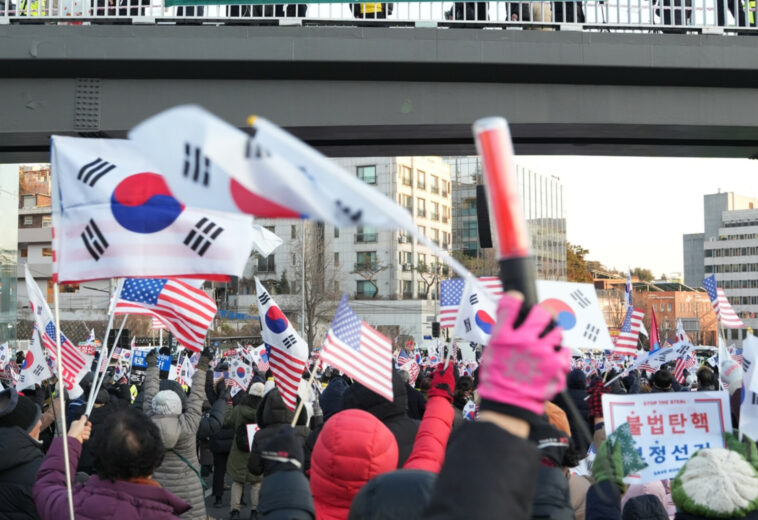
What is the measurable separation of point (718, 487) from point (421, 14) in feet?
29.0

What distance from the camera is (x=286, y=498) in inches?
122

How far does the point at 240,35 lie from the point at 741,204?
203 metres

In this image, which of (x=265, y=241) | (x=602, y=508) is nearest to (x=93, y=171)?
(x=602, y=508)

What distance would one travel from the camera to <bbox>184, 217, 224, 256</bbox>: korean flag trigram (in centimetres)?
555

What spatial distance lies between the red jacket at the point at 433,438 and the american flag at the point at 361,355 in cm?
159

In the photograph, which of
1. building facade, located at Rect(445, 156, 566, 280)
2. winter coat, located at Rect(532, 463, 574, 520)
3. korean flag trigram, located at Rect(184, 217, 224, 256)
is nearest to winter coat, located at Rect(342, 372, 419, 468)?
korean flag trigram, located at Rect(184, 217, 224, 256)

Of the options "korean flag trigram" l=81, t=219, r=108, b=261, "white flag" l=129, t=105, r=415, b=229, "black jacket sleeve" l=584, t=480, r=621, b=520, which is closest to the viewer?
"white flag" l=129, t=105, r=415, b=229

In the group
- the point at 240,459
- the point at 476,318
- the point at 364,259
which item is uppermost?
the point at 364,259

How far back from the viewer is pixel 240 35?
1085 centimetres

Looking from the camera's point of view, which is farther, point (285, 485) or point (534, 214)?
point (534, 214)

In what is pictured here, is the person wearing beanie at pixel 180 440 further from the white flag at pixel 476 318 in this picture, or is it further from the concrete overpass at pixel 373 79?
the concrete overpass at pixel 373 79

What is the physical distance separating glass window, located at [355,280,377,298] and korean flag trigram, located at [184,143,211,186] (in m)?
94.4

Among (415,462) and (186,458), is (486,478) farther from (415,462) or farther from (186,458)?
(186,458)

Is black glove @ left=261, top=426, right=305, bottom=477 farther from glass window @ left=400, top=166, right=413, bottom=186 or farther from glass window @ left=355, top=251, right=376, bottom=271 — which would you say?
glass window @ left=400, top=166, right=413, bottom=186
